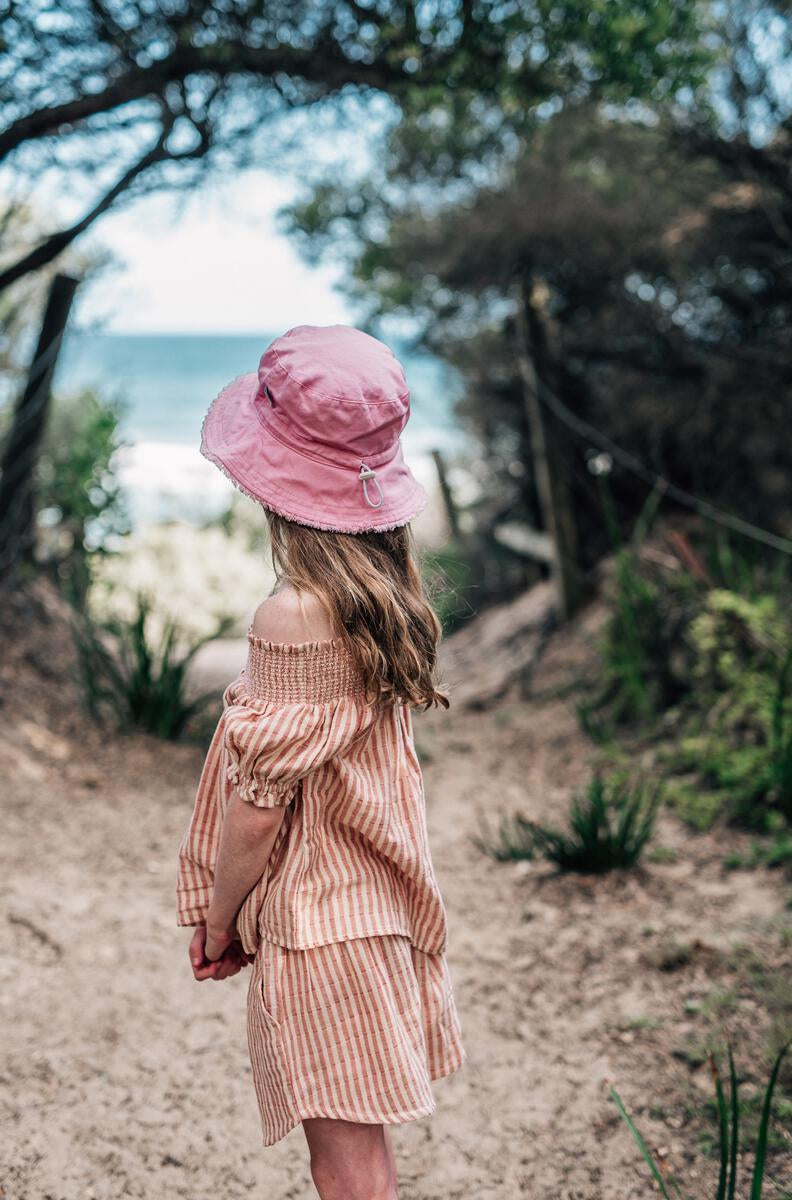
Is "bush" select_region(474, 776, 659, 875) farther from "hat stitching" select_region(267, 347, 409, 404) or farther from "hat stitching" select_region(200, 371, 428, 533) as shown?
"hat stitching" select_region(267, 347, 409, 404)

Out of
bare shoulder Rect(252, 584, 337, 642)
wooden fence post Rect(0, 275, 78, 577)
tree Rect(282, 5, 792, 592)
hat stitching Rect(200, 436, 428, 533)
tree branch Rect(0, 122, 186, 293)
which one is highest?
tree Rect(282, 5, 792, 592)

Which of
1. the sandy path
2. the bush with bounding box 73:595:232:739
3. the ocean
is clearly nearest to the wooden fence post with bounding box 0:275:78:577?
the ocean

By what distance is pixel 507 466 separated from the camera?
338 inches

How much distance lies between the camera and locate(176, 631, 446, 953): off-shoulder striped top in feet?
4.75

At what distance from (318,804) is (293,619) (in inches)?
12.0

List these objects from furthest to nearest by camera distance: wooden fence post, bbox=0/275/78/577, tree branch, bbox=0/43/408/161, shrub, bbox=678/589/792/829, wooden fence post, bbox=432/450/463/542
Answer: wooden fence post, bbox=432/450/463/542 → wooden fence post, bbox=0/275/78/577 → tree branch, bbox=0/43/408/161 → shrub, bbox=678/589/792/829

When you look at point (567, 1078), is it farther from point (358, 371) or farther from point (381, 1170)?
point (358, 371)

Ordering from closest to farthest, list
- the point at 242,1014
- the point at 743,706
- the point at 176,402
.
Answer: the point at 242,1014 → the point at 743,706 → the point at 176,402

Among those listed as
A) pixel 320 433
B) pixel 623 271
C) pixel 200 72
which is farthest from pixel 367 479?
pixel 623 271

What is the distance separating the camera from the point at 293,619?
4.92 feet

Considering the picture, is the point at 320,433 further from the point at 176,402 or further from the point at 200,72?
the point at 176,402

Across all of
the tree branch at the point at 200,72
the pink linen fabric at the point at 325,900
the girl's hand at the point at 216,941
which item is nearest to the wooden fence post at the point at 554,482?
the tree branch at the point at 200,72

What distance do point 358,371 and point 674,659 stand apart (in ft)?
12.2

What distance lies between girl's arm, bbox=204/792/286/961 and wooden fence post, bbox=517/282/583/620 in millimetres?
5229
